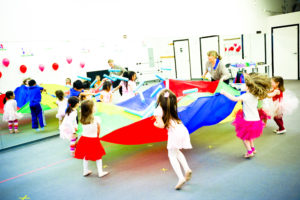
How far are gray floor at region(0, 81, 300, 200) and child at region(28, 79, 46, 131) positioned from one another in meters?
1.12

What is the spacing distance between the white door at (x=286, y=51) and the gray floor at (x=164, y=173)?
21.5ft

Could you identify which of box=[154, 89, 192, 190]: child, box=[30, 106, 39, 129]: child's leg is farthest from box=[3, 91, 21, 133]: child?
box=[154, 89, 192, 190]: child

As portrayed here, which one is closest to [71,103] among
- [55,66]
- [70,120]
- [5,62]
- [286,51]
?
[70,120]

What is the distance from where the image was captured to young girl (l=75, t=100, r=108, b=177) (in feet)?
9.61

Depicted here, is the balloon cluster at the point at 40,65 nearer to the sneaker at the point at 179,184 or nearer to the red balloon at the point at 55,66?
the red balloon at the point at 55,66

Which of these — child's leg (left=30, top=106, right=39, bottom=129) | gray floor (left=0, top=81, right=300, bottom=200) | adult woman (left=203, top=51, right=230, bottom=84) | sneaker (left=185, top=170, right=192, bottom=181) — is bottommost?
gray floor (left=0, top=81, right=300, bottom=200)

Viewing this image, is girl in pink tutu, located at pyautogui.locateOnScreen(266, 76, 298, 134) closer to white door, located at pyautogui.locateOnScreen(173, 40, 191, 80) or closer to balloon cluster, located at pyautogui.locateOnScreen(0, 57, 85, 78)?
balloon cluster, located at pyautogui.locateOnScreen(0, 57, 85, 78)

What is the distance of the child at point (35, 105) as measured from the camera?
16.4 feet

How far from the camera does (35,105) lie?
512 cm

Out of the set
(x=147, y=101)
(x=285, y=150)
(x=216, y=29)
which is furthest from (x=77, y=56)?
(x=216, y=29)

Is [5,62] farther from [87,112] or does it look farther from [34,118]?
[87,112]

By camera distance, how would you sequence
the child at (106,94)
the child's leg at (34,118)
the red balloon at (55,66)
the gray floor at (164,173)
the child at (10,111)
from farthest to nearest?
1. the red balloon at (55,66)
2. the child's leg at (34,118)
3. the child at (10,111)
4. the child at (106,94)
5. the gray floor at (164,173)

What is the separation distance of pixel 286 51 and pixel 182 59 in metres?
4.22

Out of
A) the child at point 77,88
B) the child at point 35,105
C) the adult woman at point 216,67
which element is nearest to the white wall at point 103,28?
the child at point 35,105
